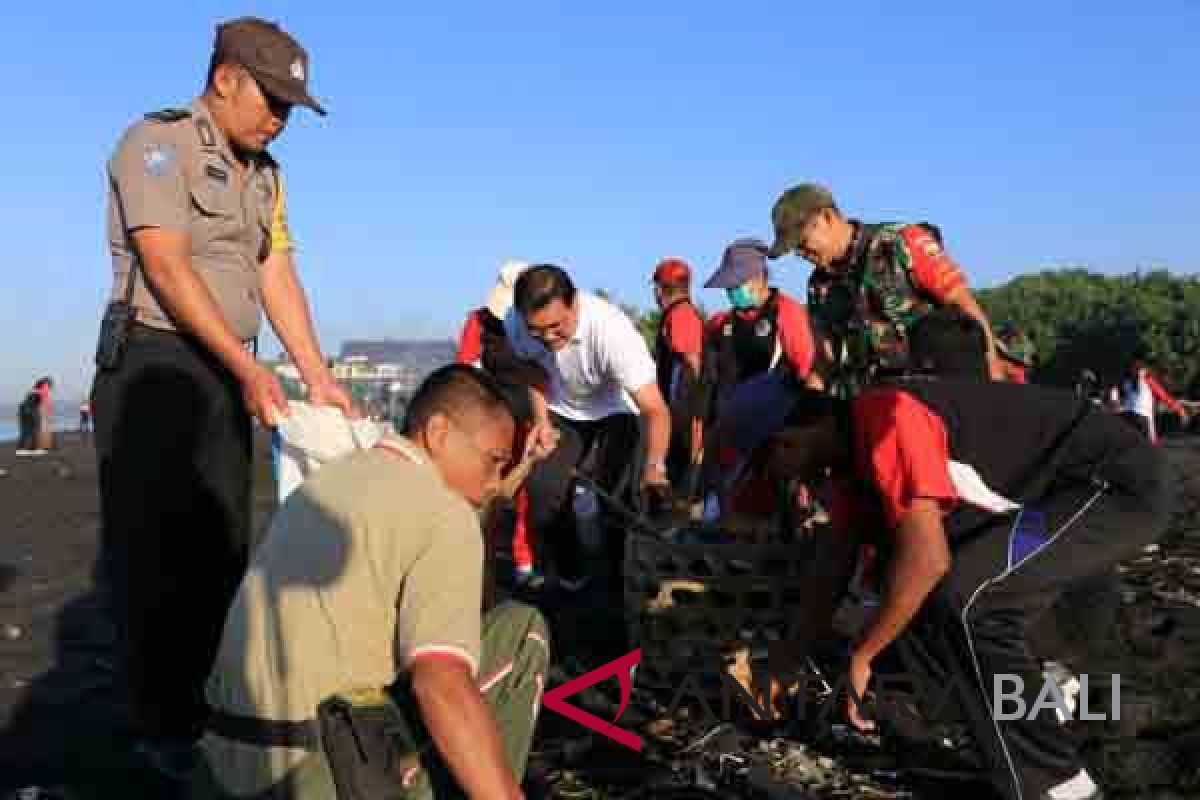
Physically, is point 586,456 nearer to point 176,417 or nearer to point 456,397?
point 176,417

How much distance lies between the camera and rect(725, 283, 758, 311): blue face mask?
19.3ft

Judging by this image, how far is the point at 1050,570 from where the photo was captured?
9.93 feet

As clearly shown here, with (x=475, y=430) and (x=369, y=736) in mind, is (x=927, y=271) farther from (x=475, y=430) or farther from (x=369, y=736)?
(x=369, y=736)

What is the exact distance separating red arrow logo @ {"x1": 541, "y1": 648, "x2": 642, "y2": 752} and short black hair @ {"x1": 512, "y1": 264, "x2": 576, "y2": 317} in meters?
1.61

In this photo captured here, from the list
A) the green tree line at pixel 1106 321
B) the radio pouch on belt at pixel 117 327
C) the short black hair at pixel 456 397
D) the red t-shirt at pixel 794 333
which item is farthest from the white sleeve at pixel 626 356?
the green tree line at pixel 1106 321

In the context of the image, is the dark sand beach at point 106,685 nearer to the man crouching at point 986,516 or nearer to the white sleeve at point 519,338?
the man crouching at point 986,516

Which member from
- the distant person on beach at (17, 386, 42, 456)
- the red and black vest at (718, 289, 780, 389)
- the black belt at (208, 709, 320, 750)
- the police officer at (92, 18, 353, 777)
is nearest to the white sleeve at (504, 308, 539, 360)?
the red and black vest at (718, 289, 780, 389)

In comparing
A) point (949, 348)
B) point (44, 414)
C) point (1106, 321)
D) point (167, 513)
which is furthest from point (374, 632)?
point (1106, 321)

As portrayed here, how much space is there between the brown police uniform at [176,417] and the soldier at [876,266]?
1.89 meters

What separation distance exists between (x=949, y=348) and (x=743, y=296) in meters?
2.50

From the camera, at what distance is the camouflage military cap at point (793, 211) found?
13.5 feet

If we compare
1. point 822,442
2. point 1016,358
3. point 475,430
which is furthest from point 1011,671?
point 1016,358

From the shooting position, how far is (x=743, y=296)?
5906mm

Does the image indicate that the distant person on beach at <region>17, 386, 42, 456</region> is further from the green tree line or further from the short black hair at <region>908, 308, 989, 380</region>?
the green tree line
